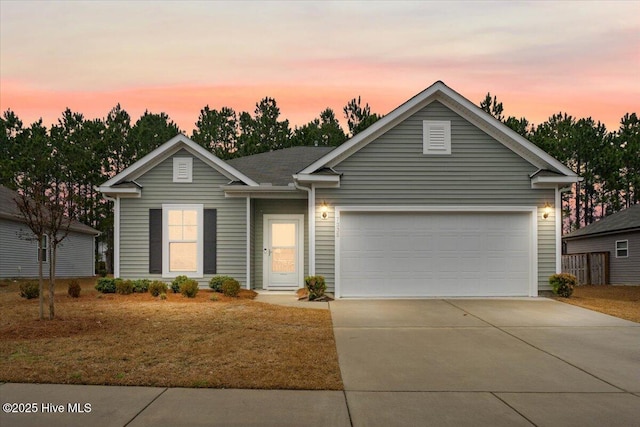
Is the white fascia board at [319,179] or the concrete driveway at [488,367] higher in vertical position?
the white fascia board at [319,179]

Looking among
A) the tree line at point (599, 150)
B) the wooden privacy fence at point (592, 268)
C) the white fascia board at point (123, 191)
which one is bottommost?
the wooden privacy fence at point (592, 268)

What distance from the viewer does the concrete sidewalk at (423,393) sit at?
14.5 ft

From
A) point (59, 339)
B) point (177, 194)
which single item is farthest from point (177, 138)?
point (59, 339)

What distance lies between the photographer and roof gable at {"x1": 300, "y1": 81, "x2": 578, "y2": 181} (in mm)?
12945

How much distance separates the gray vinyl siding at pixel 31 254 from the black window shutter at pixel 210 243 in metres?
7.69

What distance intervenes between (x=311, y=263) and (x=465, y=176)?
470 cm

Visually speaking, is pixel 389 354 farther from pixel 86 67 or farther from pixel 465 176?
pixel 86 67

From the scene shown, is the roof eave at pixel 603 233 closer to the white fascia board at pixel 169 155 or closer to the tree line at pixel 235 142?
the tree line at pixel 235 142

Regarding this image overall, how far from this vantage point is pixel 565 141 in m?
35.5

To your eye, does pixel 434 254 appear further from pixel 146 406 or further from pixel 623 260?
pixel 623 260

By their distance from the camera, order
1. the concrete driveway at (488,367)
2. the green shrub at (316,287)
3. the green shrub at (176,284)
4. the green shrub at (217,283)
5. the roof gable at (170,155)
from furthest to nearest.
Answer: the roof gable at (170,155) → the green shrub at (217,283) → the green shrub at (176,284) → the green shrub at (316,287) → the concrete driveway at (488,367)

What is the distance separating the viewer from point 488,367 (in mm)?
6266

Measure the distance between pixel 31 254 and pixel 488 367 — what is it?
24.7 meters

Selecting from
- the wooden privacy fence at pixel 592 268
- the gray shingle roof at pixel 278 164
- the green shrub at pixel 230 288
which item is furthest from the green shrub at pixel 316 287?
the wooden privacy fence at pixel 592 268
